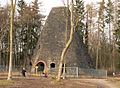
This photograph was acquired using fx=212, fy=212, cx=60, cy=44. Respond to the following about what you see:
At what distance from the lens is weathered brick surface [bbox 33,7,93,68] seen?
28633 millimetres

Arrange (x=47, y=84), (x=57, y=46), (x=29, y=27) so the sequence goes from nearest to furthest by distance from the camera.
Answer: (x=47, y=84)
(x=57, y=46)
(x=29, y=27)

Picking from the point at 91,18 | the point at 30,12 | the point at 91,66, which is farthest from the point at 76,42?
the point at 30,12

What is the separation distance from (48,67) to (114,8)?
1844 cm

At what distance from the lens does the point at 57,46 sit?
29469 mm

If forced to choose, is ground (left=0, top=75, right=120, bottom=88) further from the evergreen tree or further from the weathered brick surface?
the evergreen tree

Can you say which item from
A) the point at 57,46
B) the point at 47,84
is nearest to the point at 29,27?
the point at 57,46

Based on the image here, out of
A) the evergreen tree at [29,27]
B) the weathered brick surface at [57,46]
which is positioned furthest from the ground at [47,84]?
the evergreen tree at [29,27]

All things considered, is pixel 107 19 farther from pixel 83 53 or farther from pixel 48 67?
pixel 48 67

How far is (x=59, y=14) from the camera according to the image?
31578mm

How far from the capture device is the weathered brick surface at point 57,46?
28.6 metres

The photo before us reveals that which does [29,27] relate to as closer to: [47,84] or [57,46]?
[57,46]

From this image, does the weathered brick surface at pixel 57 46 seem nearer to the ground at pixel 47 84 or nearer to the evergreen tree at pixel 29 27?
the evergreen tree at pixel 29 27

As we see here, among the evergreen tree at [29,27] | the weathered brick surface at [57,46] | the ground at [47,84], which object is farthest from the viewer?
the evergreen tree at [29,27]

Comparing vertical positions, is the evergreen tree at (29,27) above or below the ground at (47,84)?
above
